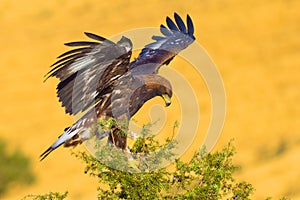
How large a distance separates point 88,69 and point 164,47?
2.92m

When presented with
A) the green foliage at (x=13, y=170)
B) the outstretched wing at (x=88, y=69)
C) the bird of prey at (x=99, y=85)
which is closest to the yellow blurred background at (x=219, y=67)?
the green foliage at (x=13, y=170)

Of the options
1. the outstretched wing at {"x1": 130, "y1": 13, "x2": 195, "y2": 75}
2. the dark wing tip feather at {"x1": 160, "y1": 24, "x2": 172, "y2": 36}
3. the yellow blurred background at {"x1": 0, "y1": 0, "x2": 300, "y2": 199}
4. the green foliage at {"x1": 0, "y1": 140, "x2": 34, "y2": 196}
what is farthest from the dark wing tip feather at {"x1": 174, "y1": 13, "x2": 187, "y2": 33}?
the green foliage at {"x1": 0, "y1": 140, "x2": 34, "y2": 196}

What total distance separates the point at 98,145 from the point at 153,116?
3.39 ft

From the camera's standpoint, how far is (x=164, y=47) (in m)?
11.1

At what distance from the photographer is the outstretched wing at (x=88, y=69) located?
833cm

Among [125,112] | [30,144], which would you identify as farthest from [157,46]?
[30,144]

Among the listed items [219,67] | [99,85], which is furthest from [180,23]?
[219,67]

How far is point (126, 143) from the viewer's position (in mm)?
8242

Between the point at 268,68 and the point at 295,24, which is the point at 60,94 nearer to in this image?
the point at 268,68

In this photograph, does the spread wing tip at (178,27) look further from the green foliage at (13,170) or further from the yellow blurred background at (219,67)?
the green foliage at (13,170)

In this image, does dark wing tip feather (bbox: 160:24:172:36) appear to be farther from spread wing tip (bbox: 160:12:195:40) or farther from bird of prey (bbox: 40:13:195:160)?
bird of prey (bbox: 40:13:195:160)

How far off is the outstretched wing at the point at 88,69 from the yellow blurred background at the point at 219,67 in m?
11.6

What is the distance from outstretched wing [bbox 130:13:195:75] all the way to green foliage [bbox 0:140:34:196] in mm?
12906

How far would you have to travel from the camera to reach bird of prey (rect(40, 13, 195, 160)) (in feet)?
27.3
